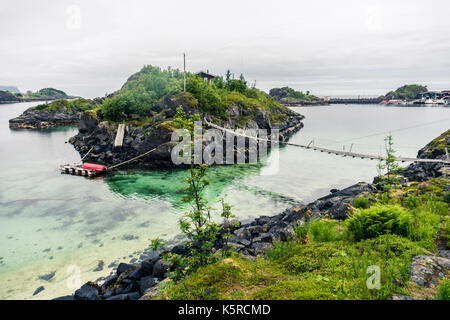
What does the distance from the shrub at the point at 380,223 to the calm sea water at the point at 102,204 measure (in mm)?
9391

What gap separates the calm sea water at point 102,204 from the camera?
1139 cm

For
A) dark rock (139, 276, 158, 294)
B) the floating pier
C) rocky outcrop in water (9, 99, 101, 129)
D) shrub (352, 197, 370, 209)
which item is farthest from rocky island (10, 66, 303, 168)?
rocky outcrop in water (9, 99, 101, 129)

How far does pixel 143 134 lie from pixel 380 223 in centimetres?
3120

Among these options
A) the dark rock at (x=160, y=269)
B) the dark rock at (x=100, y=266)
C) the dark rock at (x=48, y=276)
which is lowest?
the dark rock at (x=48, y=276)

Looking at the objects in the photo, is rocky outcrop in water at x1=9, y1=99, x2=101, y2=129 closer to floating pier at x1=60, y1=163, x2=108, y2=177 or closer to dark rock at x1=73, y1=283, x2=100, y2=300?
floating pier at x1=60, y1=163, x2=108, y2=177

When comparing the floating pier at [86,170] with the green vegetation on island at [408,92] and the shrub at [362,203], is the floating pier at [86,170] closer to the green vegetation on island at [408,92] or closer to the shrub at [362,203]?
the shrub at [362,203]

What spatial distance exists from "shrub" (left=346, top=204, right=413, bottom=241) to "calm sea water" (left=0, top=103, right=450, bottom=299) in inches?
370

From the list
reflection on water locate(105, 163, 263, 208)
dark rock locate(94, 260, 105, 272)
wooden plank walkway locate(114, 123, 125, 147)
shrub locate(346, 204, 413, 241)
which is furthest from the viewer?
wooden plank walkway locate(114, 123, 125, 147)

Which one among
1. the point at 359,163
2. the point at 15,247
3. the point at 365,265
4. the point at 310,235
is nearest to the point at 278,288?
the point at 365,265

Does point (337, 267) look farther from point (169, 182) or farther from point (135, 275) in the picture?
point (169, 182)

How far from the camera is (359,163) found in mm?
30109

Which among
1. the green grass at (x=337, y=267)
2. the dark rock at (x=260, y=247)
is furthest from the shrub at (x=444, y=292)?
the dark rock at (x=260, y=247)

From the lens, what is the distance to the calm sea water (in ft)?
37.4
